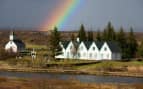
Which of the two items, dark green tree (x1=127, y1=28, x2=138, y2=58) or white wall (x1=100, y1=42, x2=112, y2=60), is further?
dark green tree (x1=127, y1=28, x2=138, y2=58)

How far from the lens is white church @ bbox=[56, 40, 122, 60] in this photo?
132250 millimetres

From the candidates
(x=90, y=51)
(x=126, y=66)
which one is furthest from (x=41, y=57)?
(x=126, y=66)

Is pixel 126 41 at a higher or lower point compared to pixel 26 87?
higher

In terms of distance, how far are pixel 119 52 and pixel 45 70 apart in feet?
111

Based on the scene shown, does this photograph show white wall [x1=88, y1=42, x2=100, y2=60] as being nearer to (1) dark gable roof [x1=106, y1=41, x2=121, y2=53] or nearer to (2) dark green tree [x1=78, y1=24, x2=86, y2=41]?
(1) dark gable roof [x1=106, y1=41, x2=121, y2=53]

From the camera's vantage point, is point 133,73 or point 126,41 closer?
point 133,73

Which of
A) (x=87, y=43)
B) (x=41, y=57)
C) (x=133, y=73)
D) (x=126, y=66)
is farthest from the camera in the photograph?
(x=87, y=43)

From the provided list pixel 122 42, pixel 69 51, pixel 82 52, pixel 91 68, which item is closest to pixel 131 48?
pixel 122 42

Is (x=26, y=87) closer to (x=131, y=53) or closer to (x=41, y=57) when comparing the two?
(x=41, y=57)

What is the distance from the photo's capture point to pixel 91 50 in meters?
136

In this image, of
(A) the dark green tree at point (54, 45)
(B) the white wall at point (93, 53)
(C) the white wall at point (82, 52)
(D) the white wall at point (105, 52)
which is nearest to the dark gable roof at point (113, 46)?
(D) the white wall at point (105, 52)

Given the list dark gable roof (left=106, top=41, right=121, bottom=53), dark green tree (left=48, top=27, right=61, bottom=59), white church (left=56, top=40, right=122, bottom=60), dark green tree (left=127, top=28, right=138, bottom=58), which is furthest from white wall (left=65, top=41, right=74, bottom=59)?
dark green tree (left=127, top=28, right=138, bottom=58)

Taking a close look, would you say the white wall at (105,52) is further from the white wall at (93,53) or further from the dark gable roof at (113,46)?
the white wall at (93,53)

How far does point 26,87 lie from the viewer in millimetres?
55844
